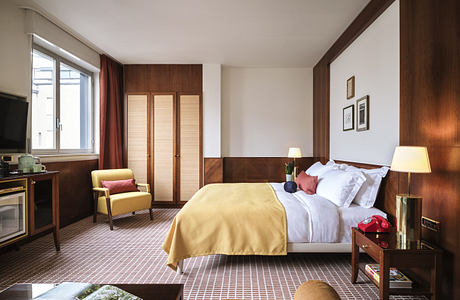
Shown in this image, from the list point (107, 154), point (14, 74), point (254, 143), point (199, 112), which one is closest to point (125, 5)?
point (14, 74)

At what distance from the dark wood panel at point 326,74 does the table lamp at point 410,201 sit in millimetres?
1739

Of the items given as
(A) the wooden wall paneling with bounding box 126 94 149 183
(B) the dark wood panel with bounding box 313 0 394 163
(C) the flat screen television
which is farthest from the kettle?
(B) the dark wood panel with bounding box 313 0 394 163

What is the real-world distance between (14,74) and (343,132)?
445 cm

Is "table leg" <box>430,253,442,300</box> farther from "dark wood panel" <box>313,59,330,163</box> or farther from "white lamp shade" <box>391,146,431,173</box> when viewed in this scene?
"dark wood panel" <box>313,59,330,163</box>

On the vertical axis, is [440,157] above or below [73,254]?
above

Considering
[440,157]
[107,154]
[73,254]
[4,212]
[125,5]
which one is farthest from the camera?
[107,154]

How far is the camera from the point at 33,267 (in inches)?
101

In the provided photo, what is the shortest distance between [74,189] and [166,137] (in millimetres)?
1867

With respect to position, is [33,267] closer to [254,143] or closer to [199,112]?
[199,112]

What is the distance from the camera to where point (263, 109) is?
5.52 m

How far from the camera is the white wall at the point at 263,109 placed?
217 inches

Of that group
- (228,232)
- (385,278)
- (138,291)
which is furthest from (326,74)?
(138,291)

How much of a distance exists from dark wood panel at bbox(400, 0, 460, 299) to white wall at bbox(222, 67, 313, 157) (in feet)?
10.3

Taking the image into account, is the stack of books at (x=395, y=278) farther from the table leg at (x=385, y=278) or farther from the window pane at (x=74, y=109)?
the window pane at (x=74, y=109)
